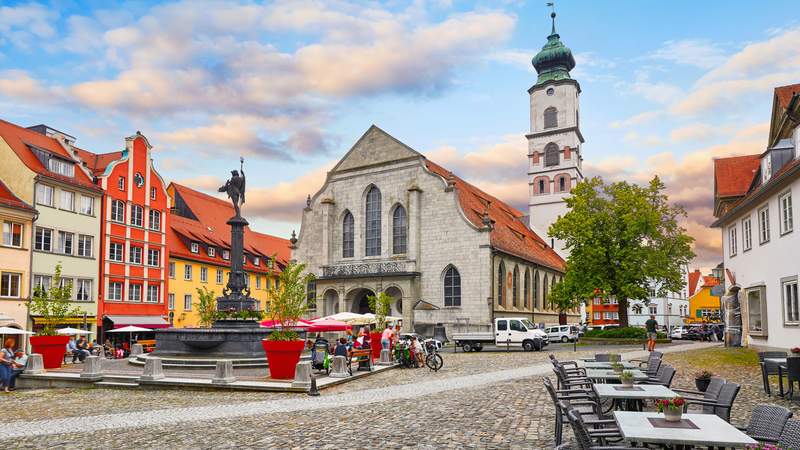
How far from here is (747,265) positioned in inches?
1163

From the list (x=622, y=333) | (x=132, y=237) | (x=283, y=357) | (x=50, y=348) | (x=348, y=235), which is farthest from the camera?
(x=348, y=235)

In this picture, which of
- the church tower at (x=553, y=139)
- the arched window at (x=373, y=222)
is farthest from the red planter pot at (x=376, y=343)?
the church tower at (x=553, y=139)

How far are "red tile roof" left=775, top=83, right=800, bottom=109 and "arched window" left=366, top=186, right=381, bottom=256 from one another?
96.1 ft

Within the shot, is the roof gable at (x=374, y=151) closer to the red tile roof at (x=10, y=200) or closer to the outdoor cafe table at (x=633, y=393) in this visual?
the red tile roof at (x=10, y=200)

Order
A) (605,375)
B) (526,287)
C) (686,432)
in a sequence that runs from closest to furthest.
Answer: (686,432)
(605,375)
(526,287)

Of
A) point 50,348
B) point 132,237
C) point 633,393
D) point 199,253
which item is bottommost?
point 50,348

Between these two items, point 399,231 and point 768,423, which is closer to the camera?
point 768,423

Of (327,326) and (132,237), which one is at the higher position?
(132,237)

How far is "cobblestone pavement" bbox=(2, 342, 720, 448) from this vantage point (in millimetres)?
10375

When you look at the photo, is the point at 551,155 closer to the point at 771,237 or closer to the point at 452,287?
the point at 452,287

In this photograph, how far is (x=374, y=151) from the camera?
51750 millimetres

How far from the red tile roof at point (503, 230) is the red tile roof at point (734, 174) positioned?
1634 cm

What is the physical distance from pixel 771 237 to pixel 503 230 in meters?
30.8

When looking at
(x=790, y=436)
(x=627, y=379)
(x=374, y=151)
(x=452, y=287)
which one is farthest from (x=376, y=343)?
(x=374, y=151)
